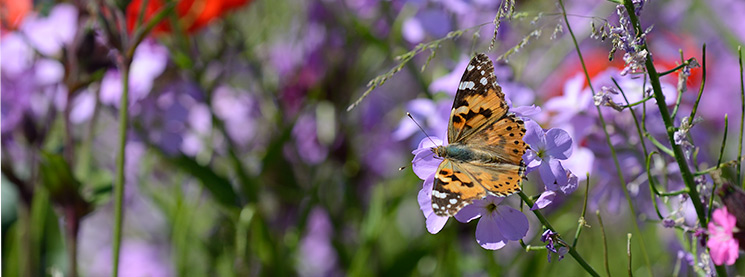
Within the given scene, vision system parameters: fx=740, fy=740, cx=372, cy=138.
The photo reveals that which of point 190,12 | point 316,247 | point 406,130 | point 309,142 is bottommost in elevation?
point 316,247

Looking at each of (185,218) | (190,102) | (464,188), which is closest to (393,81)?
(190,102)

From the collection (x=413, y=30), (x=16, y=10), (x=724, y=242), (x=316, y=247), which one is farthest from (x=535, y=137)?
(x=316, y=247)

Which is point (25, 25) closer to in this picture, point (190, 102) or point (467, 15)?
point (190, 102)

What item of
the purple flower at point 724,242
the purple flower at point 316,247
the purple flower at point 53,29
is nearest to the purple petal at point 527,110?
the purple flower at point 724,242

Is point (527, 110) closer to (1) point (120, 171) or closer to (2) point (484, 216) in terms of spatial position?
(2) point (484, 216)

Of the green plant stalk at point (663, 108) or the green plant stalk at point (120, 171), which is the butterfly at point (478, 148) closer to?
the green plant stalk at point (663, 108)

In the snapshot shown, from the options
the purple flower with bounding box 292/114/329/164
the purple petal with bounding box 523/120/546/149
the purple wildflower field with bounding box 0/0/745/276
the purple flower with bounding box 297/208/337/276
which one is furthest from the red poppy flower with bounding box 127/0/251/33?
the purple petal with bounding box 523/120/546/149

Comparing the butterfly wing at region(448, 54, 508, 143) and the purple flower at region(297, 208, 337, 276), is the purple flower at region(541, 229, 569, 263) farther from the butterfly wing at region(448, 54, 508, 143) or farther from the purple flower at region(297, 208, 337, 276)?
the purple flower at region(297, 208, 337, 276)
